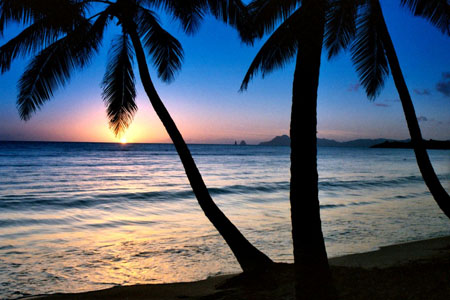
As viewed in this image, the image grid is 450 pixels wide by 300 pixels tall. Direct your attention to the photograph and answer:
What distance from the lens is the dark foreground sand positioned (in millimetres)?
4297

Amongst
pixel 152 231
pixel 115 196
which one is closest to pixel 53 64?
pixel 152 231

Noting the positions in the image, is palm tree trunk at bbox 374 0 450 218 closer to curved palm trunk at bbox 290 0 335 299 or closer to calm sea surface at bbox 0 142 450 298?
calm sea surface at bbox 0 142 450 298

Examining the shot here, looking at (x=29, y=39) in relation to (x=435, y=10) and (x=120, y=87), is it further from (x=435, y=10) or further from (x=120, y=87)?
(x=435, y=10)

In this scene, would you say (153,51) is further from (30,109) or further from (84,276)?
(84,276)

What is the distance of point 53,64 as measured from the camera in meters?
6.45

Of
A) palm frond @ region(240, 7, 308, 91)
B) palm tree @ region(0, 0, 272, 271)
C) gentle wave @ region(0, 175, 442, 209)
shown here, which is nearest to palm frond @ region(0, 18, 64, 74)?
palm tree @ region(0, 0, 272, 271)

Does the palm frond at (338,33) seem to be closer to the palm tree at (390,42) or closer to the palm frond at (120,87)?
the palm tree at (390,42)

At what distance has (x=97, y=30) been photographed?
254 inches

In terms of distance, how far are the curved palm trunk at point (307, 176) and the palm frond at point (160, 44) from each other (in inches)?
152

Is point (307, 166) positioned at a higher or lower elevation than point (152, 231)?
higher

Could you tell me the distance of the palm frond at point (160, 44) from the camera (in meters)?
7.07

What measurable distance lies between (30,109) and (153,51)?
2.68m

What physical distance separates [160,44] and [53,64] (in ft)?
7.05

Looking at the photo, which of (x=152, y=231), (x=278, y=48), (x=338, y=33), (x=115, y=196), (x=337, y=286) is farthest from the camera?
(x=115, y=196)
